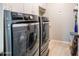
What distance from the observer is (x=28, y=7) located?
3.41 feet

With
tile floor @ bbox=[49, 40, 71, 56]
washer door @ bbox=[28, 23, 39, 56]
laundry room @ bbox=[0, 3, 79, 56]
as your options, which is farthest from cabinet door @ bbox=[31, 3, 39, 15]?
tile floor @ bbox=[49, 40, 71, 56]

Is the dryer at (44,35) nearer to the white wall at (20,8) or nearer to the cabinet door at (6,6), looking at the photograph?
the white wall at (20,8)

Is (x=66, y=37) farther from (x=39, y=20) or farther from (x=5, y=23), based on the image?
(x=5, y=23)

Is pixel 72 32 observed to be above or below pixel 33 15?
below

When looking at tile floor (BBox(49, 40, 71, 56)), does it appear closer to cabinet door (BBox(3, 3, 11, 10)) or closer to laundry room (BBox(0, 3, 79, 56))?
laundry room (BBox(0, 3, 79, 56))

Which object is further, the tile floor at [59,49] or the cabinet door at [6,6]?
the tile floor at [59,49]

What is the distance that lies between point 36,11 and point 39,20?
3.2 inches

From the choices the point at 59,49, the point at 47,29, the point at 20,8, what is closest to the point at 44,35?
the point at 47,29

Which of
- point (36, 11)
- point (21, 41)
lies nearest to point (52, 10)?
point (36, 11)

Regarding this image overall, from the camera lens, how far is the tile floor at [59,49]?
3.41 feet

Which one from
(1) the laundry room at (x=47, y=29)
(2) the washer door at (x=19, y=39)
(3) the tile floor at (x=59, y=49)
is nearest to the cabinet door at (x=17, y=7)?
(1) the laundry room at (x=47, y=29)

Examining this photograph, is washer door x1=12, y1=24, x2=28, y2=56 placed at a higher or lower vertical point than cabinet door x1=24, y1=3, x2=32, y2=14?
lower

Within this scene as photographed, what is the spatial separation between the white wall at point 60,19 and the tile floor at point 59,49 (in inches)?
1.7

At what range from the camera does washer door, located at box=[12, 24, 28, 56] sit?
0.91m
